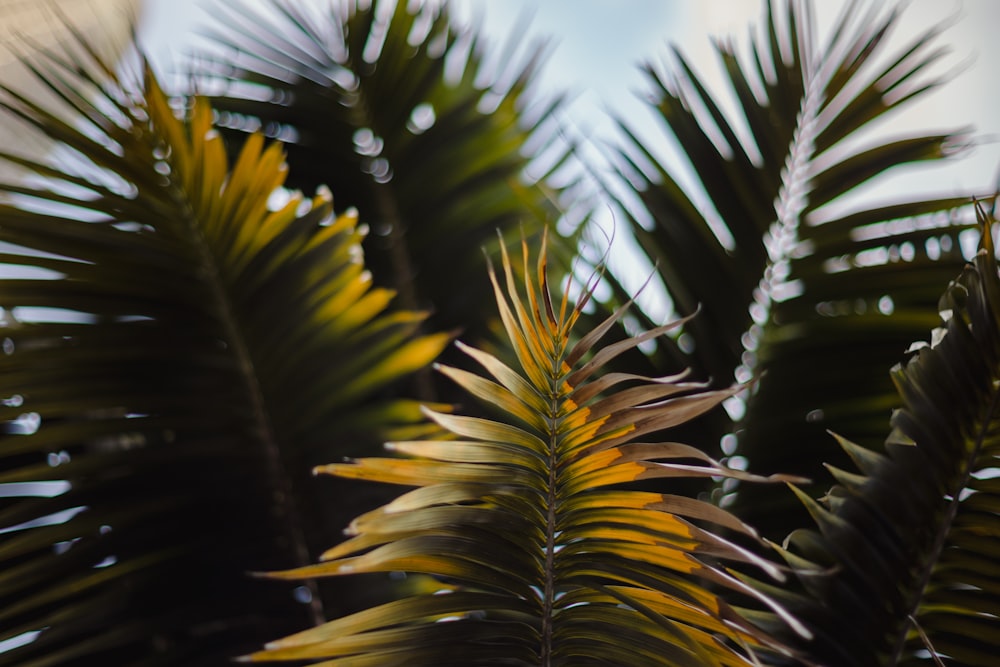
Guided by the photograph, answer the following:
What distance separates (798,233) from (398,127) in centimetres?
60

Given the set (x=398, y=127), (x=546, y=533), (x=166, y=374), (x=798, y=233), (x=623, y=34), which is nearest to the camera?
(x=546, y=533)

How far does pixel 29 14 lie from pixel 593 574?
2142 millimetres

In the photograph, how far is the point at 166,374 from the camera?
808 millimetres

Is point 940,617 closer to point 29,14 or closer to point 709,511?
point 709,511

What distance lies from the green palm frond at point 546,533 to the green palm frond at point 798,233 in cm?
45

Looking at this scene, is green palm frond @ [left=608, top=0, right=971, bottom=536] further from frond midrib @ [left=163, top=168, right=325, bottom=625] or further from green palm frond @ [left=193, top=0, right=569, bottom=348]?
frond midrib @ [left=163, top=168, right=325, bottom=625]

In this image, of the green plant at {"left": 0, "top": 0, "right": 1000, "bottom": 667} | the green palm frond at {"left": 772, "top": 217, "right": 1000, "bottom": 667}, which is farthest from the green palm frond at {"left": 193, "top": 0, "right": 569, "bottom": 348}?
the green palm frond at {"left": 772, "top": 217, "right": 1000, "bottom": 667}

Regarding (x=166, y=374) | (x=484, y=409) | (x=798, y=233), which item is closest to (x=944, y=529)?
(x=798, y=233)

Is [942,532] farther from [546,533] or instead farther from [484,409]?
[484,409]

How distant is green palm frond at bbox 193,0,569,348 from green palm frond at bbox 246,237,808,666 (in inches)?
27.2

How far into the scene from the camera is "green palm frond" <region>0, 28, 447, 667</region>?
742 millimetres

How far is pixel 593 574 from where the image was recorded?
0.46m

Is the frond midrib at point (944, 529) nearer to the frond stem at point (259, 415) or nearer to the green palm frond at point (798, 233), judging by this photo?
the green palm frond at point (798, 233)

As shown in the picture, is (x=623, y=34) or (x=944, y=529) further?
(x=623, y=34)
